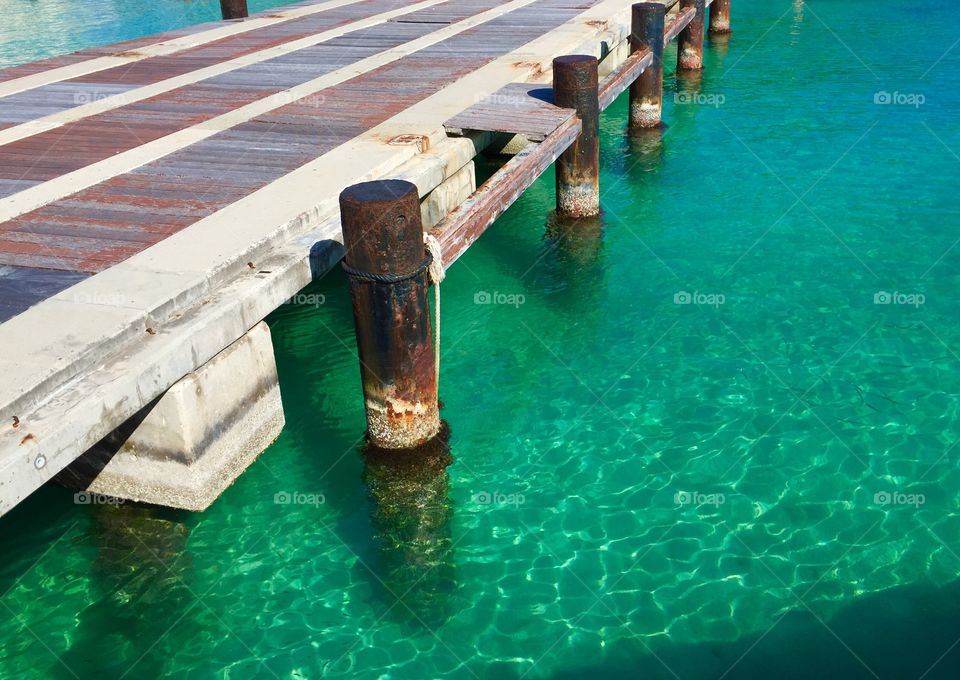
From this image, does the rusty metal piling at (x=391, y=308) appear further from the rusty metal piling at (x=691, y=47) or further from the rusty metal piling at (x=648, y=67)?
the rusty metal piling at (x=691, y=47)

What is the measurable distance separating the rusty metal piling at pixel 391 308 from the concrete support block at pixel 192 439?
854 millimetres

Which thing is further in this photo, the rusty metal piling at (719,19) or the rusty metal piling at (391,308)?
the rusty metal piling at (719,19)

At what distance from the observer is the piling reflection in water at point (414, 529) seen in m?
6.04

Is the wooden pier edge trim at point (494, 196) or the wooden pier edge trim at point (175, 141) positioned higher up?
the wooden pier edge trim at point (175, 141)

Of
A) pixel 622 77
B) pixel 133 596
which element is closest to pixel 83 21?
pixel 622 77

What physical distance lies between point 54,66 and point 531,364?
27.7 ft

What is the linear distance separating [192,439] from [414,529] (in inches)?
67.9

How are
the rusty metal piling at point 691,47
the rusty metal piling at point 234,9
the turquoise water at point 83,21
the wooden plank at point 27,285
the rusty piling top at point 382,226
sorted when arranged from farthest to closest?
the turquoise water at point 83,21 → the rusty metal piling at point 691,47 → the rusty metal piling at point 234,9 → the wooden plank at point 27,285 → the rusty piling top at point 382,226

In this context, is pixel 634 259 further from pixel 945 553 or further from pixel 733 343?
pixel 945 553

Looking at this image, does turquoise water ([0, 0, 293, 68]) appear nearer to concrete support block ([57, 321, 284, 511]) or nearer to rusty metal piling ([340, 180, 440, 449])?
concrete support block ([57, 321, 284, 511])

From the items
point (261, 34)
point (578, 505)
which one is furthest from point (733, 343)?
point (261, 34)

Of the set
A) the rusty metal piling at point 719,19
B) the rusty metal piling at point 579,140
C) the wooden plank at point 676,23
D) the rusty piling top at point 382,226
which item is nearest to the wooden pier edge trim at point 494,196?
the rusty metal piling at point 579,140

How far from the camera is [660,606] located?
595 centimetres

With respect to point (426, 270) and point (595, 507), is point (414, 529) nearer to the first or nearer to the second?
point (595, 507)
